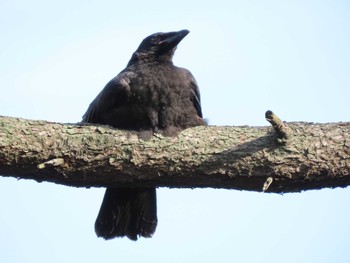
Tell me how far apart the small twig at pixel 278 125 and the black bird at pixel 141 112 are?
2.87 feet

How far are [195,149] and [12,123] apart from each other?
1.21 m

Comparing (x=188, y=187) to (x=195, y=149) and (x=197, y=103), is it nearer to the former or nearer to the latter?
(x=195, y=149)

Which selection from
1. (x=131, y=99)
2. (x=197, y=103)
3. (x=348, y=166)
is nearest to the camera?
(x=348, y=166)

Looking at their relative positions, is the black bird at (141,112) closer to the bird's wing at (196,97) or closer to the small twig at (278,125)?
the bird's wing at (196,97)

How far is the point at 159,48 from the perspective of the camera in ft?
17.5

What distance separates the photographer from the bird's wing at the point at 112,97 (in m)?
4.64

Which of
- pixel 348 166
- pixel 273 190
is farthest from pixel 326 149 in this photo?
pixel 273 190

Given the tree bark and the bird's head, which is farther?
the bird's head

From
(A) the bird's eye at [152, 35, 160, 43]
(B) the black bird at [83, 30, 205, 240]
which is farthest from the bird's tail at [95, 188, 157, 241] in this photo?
(A) the bird's eye at [152, 35, 160, 43]

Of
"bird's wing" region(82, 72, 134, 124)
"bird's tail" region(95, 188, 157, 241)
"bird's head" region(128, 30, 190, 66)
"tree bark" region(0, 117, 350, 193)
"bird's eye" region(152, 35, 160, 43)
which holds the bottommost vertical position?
"bird's tail" region(95, 188, 157, 241)

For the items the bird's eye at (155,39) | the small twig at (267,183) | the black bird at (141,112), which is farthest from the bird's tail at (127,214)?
the bird's eye at (155,39)

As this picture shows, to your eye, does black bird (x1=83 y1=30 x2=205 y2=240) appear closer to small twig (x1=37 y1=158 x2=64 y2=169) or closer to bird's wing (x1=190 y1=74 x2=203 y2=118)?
bird's wing (x1=190 y1=74 x2=203 y2=118)

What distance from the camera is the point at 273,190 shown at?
3.89 metres

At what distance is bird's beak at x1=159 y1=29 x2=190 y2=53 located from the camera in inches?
210
